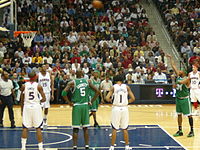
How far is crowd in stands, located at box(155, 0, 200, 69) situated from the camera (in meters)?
25.8

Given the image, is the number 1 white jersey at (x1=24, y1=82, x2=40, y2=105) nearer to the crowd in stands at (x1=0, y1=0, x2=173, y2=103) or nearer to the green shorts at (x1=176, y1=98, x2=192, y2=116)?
the green shorts at (x1=176, y1=98, x2=192, y2=116)

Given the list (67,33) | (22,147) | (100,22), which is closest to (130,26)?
(100,22)

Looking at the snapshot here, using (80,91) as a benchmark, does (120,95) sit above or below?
below

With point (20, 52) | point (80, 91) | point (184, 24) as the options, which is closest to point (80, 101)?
point (80, 91)

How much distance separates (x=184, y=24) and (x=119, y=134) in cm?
1573

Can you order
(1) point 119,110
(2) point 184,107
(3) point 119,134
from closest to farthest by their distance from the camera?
(1) point 119,110 < (2) point 184,107 < (3) point 119,134

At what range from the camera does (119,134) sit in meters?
13.5

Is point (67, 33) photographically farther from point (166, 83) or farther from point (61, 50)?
point (166, 83)

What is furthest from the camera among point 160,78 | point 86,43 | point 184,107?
point 86,43

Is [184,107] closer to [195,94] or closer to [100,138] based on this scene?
[100,138]

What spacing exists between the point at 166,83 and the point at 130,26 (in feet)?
19.7

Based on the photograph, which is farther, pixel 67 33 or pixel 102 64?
pixel 67 33

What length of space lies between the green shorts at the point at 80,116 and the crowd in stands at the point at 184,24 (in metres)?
14.1

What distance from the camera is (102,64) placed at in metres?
23.4
